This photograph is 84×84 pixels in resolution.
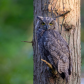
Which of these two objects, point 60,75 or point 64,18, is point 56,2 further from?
point 60,75

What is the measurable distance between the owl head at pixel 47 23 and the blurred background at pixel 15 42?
7.53ft

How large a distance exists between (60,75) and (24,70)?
2.60 metres

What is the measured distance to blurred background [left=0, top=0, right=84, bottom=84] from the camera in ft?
16.6

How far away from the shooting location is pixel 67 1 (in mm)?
2844

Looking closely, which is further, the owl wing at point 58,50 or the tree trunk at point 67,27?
the tree trunk at point 67,27

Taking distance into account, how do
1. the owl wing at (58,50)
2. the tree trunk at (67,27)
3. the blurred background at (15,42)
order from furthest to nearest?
the blurred background at (15,42)
the tree trunk at (67,27)
the owl wing at (58,50)

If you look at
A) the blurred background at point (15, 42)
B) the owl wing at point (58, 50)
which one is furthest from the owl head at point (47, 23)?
the blurred background at point (15, 42)

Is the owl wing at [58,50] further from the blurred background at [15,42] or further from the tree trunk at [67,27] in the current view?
the blurred background at [15,42]

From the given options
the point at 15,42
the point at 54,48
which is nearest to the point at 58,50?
the point at 54,48

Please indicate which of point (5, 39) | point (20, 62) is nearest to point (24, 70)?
point (20, 62)

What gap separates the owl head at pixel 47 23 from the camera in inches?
112

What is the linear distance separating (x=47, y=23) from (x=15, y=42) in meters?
Answer: 2.69

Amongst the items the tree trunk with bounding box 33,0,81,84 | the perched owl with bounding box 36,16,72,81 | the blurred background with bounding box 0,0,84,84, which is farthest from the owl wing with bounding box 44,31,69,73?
the blurred background with bounding box 0,0,84,84

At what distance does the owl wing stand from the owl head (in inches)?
7.3
